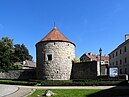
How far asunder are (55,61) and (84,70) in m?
5.26

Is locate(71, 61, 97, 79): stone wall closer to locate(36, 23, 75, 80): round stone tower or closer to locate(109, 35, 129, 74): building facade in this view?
locate(36, 23, 75, 80): round stone tower

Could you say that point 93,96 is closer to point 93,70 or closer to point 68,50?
point 93,70

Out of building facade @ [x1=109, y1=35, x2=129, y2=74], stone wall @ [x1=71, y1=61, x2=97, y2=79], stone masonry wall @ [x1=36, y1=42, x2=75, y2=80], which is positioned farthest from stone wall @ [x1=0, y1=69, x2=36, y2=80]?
building facade @ [x1=109, y1=35, x2=129, y2=74]

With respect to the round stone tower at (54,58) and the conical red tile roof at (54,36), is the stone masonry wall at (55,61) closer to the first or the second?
the round stone tower at (54,58)

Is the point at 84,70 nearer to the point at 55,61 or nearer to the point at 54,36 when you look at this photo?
the point at 55,61

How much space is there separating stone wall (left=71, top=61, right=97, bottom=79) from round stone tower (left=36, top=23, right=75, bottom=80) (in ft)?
3.12

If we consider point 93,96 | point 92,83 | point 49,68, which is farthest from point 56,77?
point 93,96

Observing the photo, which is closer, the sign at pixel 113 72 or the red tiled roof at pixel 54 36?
the sign at pixel 113 72

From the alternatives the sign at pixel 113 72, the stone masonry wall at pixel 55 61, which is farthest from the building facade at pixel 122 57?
the sign at pixel 113 72

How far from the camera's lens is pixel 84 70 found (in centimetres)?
3719

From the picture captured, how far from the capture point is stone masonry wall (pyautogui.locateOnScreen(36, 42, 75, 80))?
38.2 m

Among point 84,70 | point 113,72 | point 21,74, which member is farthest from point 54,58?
point 113,72

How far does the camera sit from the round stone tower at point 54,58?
125 feet

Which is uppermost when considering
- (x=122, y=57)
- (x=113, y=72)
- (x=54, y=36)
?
(x=54, y=36)
